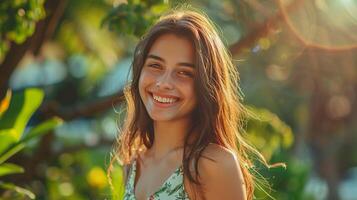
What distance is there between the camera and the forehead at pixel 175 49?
2881 mm

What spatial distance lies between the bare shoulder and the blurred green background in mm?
668

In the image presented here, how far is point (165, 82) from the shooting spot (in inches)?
113

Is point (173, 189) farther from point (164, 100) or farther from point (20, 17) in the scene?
point (20, 17)

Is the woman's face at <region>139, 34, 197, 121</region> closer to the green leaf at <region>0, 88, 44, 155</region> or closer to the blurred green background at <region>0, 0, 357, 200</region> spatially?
the blurred green background at <region>0, 0, 357, 200</region>

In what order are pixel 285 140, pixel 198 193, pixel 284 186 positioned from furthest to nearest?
pixel 284 186 < pixel 285 140 < pixel 198 193

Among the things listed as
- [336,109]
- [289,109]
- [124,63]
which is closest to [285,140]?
[124,63]

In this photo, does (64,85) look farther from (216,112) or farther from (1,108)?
(216,112)

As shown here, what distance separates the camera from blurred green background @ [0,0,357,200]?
530 cm

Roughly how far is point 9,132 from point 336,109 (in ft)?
60.2

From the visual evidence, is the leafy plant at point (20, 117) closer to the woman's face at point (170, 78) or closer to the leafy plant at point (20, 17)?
the leafy plant at point (20, 17)

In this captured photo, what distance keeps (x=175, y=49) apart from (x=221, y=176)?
444 millimetres

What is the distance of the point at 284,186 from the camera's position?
7.80 meters

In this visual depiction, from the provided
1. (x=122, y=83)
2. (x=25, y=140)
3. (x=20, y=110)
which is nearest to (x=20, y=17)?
(x=20, y=110)

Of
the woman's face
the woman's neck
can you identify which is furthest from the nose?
the woman's neck
